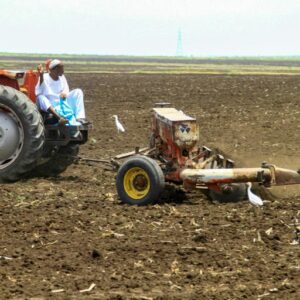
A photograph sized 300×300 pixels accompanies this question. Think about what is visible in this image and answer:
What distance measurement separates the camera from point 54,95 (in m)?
9.95

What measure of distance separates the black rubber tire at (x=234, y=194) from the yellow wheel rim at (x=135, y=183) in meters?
0.78

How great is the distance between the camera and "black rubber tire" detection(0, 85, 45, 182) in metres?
9.25

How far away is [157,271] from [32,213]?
244 cm

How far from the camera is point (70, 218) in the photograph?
7.16 metres

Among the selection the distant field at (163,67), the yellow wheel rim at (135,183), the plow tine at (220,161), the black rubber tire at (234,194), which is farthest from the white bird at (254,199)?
the distant field at (163,67)

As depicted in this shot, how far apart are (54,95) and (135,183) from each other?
8.31ft

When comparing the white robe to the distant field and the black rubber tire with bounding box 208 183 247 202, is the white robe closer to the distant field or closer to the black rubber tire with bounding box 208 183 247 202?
the black rubber tire with bounding box 208 183 247 202

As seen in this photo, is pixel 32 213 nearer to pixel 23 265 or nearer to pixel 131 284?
pixel 23 265

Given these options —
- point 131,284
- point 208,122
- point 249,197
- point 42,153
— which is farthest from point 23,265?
point 208,122

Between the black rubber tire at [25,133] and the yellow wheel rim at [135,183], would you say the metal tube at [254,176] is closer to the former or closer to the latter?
the yellow wheel rim at [135,183]

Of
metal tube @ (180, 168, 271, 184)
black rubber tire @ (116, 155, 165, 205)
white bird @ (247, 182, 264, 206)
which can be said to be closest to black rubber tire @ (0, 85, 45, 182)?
black rubber tire @ (116, 155, 165, 205)

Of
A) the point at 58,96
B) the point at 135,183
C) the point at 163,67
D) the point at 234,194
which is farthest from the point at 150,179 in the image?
the point at 163,67

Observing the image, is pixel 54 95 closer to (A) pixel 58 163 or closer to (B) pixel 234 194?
(A) pixel 58 163

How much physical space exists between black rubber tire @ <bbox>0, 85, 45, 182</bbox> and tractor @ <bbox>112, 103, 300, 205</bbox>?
1519 millimetres
